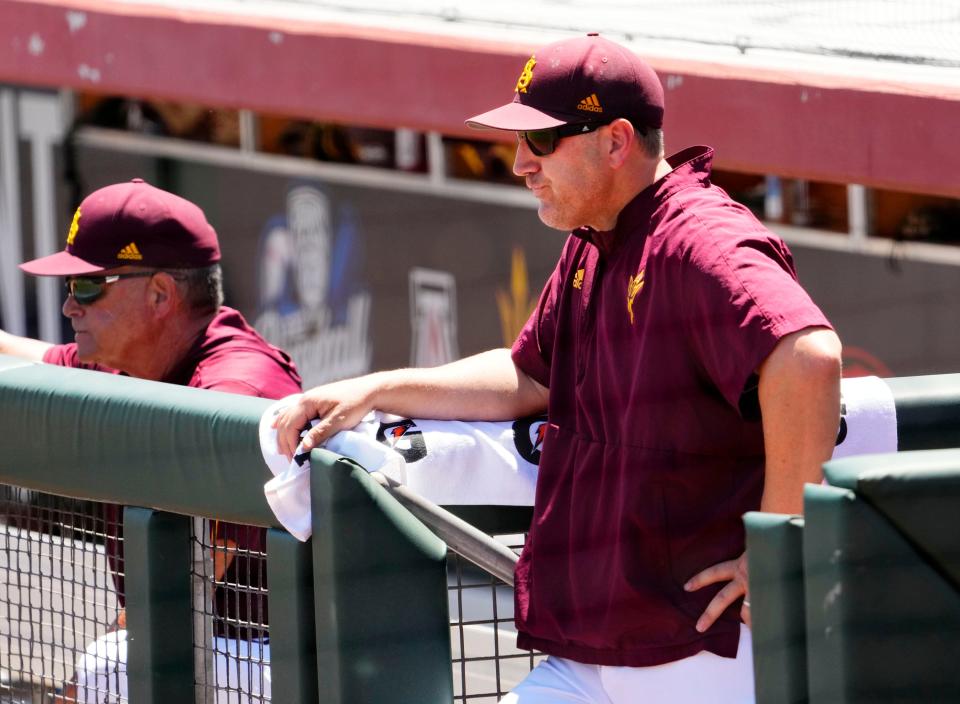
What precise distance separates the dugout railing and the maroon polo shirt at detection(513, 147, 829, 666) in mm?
171

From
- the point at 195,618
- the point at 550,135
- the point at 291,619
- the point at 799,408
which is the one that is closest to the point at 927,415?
the point at 799,408

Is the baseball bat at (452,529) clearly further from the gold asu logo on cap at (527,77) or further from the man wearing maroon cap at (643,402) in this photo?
the gold asu logo on cap at (527,77)

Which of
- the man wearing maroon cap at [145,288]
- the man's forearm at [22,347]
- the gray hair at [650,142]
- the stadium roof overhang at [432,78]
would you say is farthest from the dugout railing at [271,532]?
the stadium roof overhang at [432,78]

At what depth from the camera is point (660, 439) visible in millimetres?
2043

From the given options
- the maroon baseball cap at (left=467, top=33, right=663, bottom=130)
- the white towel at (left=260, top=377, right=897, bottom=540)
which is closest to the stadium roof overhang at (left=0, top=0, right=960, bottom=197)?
the maroon baseball cap at (left=467, top=33, right=663, bottom=130)

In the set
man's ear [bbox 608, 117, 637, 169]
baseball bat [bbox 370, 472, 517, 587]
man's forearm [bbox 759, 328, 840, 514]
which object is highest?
man's ear [bbox 608, 117, 637, 169]

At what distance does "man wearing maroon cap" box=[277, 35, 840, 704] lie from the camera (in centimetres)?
190

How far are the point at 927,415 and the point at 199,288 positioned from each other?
1.73 meters

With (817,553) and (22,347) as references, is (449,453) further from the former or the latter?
(22,347)

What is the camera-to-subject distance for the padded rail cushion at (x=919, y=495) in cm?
155

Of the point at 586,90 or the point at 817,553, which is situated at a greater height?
the point at 586,90

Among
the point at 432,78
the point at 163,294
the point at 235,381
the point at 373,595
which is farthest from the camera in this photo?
the point at 432,78

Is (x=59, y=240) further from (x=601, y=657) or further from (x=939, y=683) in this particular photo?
(x=939, y=683)

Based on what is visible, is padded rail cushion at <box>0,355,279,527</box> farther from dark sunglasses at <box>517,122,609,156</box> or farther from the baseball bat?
dark sunglasses at <box>517,122,609,156</box>
